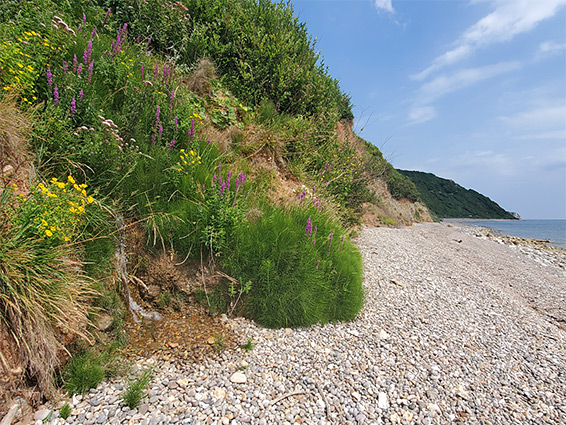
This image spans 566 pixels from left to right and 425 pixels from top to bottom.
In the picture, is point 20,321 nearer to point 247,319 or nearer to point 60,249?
point 60,249

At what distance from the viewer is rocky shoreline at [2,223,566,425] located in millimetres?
2441

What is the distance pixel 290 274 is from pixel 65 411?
99.8 inches

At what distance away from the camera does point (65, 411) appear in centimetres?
221

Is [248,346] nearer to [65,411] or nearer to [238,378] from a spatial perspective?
[238,378]

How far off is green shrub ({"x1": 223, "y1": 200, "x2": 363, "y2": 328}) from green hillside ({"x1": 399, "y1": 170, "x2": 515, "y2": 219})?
227 ft

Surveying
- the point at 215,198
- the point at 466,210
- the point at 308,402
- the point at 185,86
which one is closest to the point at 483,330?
the point at 308,402

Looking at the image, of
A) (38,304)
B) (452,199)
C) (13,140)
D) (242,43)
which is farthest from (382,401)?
(452,199)

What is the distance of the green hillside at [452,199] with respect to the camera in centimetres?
6951

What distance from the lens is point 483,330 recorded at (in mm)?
4148

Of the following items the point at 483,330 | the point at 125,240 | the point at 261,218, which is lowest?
the point at 483,330

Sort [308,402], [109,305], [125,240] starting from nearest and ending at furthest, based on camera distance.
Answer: [308,402] < [109,305] < [125,240]

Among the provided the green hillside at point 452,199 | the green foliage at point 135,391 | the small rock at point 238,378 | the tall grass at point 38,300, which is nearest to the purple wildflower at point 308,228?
the small rock at point 238,378

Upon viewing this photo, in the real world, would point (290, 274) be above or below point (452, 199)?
below

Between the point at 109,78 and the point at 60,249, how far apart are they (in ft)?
9.66
